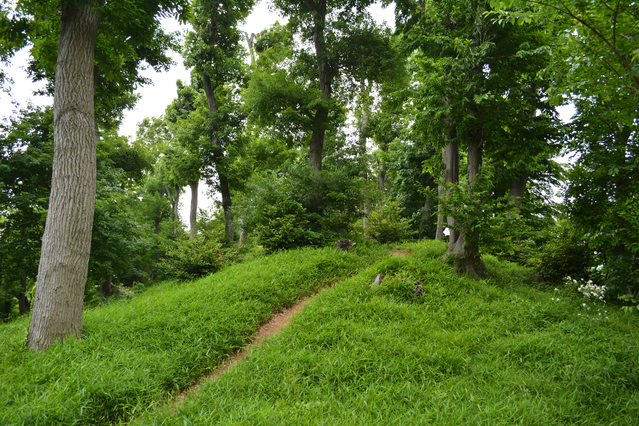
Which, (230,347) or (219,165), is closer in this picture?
(230,347)

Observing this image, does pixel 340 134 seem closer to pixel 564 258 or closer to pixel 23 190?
pixel 564 258

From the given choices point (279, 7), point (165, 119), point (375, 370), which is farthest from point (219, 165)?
point (375, 370)

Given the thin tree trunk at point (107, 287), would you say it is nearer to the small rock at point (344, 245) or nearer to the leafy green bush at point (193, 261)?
the leafy green bush at point (193, 261)

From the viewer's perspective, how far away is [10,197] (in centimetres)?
770

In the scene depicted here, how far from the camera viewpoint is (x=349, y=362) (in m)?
3.85

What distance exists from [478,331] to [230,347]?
388 centimetres

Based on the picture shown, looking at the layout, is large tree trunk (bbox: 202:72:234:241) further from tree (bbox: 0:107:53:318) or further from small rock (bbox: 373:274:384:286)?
small rock (bbox: 373:274:384:286)

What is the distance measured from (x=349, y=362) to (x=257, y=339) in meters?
1.72

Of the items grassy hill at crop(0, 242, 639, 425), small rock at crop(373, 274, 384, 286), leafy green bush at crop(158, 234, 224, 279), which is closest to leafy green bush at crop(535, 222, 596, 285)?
grassy hill at crop(0, 242, 639, 425)

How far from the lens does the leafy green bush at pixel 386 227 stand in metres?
11.5

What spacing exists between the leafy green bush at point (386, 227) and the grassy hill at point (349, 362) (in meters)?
5.43

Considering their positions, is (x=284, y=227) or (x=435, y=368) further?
(x=284, y=227)

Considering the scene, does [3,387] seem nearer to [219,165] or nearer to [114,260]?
[114,260]

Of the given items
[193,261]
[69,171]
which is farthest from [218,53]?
[69,171]
